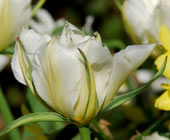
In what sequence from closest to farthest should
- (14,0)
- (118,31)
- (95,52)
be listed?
(95,52) → (14,0) → (118,31)

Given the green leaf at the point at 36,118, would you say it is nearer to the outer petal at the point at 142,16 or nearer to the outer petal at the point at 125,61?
the outer petal at the point at 125,61

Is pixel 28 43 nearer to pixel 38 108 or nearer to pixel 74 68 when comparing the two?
pixel 74 68

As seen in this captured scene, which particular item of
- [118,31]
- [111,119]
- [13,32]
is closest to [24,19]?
[13,32]

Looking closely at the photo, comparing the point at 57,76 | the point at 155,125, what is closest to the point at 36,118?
the point at 57,76

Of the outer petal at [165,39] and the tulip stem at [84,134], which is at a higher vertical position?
the outer petal at [165,39]

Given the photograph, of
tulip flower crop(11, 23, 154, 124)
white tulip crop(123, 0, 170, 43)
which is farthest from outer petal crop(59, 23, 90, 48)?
white tulip crop(123, 0, 170, 43)

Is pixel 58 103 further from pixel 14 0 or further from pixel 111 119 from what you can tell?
pixel 111 119

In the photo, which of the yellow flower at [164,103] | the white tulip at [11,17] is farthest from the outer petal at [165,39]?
the white tulip at [11,17]
